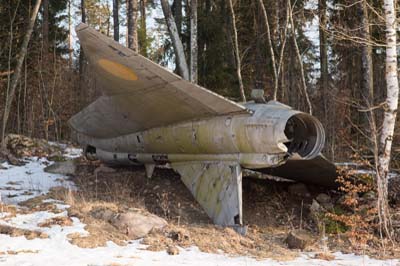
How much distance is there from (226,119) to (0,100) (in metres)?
16.9

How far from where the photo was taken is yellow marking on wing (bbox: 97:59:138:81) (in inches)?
292

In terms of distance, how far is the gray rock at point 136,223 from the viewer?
650cm

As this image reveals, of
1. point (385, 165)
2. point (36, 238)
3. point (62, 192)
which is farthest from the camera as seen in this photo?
point (62, 192)

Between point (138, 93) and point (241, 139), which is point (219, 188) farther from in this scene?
point (138, 93)

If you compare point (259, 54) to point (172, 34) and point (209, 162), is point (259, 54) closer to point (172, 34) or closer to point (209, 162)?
point (172, 34)

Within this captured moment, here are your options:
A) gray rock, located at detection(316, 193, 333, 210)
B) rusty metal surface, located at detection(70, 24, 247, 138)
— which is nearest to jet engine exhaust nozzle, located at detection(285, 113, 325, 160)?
rusty metal surface, located at detection(70, 24, 247, 138)

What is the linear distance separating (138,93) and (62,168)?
173 inches

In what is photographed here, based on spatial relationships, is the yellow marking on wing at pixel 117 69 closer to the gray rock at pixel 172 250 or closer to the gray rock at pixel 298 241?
the gray rock at pixel 172 250

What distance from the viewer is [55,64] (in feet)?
70.9

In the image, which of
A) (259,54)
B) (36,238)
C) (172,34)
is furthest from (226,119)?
(259,54)

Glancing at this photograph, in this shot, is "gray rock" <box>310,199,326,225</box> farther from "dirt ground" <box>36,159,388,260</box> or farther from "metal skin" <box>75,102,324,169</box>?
"metal skin" <box>75,102,324,169</box>

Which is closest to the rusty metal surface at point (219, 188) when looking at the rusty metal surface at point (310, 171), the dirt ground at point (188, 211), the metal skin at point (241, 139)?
the metal skin at point (241, 139)

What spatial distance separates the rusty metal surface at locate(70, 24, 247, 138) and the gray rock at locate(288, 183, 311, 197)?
3673 mm

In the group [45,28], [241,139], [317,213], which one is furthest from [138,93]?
[45,28]
